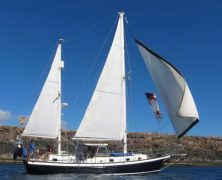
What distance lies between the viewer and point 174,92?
42.3 m

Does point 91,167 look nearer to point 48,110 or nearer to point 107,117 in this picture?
point 107,117

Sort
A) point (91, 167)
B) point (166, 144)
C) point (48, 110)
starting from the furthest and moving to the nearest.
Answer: point (166, 144)
point (48, 110)
point (91, 167)

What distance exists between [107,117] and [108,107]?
1005mm

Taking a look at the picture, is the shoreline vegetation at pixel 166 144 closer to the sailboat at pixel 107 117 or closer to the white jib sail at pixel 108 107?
the sailboat at pixel 107 117

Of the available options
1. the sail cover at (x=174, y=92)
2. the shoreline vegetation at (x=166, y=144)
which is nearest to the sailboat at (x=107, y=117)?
the sail cover at (x=174, y=92)

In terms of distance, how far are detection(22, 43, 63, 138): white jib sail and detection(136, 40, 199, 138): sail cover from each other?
1011cm

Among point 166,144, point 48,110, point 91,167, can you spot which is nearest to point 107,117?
point 91,167

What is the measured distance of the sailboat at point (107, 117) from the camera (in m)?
43.0

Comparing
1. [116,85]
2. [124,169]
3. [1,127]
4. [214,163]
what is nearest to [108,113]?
[116,85]

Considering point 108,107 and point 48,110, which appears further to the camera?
point 48,110

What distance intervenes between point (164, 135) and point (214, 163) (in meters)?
14.6

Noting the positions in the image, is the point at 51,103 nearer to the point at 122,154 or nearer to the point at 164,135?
the point at 122,154

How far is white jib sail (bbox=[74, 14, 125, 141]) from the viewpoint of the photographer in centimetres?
4616

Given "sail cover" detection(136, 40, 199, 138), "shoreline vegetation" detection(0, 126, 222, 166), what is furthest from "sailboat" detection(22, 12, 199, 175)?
"shoreline vegetation" detection(0, 126, 222, 166)
